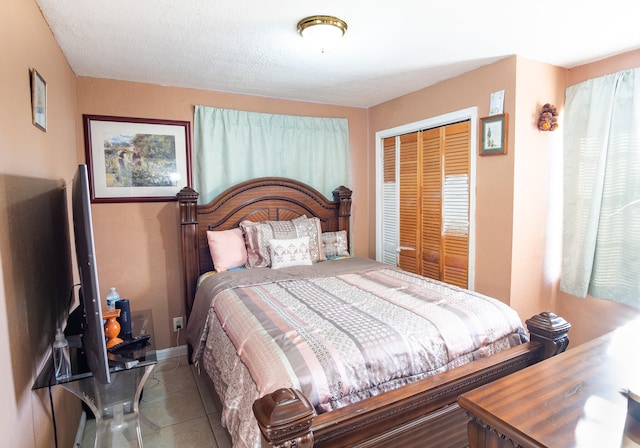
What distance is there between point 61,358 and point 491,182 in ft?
9.13

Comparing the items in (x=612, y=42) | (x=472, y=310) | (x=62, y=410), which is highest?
(x=612, y=42)

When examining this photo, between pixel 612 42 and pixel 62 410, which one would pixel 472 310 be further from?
pixel 62 410

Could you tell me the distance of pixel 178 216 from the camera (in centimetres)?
317

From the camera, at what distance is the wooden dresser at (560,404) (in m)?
0.89

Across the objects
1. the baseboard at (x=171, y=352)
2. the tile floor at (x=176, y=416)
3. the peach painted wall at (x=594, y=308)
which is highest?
the peach painted wall at (x=594, y=308)

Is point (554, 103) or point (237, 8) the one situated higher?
point (237, 8)

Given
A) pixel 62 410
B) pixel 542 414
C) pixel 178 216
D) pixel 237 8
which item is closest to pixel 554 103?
pixel 237 8

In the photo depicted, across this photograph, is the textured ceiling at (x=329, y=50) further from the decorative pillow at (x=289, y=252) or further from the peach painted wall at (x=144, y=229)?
the decorative pillow at (x=289, y=252)

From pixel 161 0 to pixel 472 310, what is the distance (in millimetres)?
2207

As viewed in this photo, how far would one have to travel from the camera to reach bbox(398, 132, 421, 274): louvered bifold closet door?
342 centimetres

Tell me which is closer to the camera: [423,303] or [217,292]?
[423,303]

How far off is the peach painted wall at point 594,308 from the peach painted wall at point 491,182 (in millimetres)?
644

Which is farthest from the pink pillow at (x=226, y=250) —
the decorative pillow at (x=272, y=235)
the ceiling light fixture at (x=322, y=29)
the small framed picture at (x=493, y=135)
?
the small framed picture at (x=493, y=135)

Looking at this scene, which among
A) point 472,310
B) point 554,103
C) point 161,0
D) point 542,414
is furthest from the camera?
point 554,103
